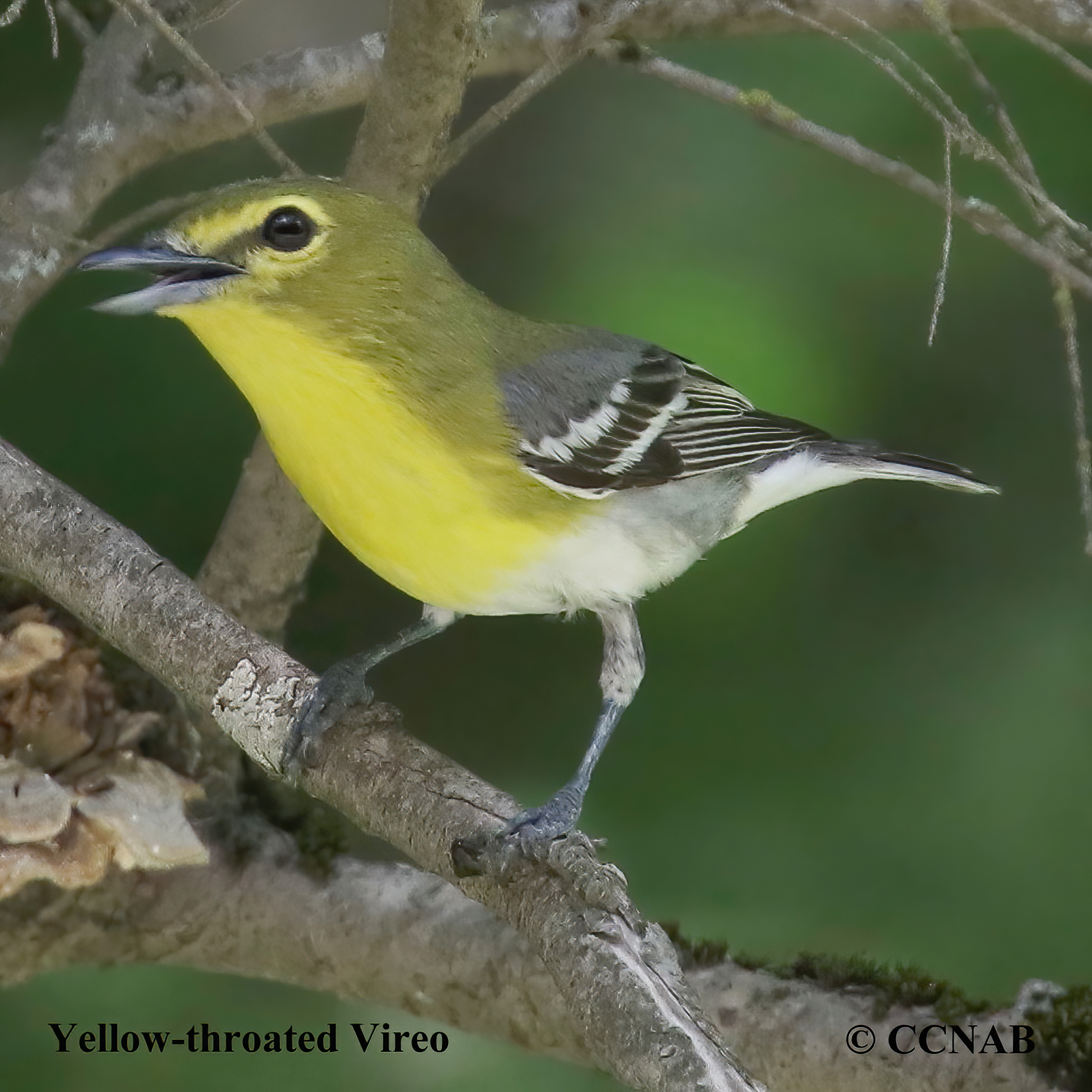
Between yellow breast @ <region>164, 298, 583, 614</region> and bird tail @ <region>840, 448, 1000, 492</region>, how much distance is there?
74 centimetres

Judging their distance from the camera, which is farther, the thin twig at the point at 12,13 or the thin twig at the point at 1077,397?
the thin twig at the point at 1077,397

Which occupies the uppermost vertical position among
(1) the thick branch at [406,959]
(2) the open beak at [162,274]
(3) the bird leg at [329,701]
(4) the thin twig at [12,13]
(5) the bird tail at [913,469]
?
(4) the thin twig at [12,13]

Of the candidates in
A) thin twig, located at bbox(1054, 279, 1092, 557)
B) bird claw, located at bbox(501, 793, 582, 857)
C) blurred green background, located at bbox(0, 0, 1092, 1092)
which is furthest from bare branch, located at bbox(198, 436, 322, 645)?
thin twig, located at bbox(1054, 279, 1092, 557)

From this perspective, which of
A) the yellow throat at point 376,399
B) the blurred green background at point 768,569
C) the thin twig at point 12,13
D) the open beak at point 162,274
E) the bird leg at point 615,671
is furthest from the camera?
the blurred green background at point 768,569

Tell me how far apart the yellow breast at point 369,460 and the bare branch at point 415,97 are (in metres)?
0.33

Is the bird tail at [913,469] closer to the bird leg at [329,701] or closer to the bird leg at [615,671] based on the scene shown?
the bird leg at [615,671]

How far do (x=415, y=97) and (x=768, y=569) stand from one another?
116 cm

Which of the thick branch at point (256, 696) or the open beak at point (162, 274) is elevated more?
the open beak at point (162, 274)

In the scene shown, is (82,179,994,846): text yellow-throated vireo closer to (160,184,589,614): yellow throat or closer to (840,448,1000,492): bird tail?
(160,184,589,614): yellow throat

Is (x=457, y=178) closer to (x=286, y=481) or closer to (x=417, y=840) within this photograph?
(x=286, y=481)

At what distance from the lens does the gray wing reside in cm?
179

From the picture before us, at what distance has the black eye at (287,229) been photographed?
1577 millimetres

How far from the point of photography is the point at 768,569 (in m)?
2.50

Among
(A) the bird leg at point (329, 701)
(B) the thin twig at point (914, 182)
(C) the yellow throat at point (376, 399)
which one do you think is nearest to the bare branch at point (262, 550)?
(A) the bird leg at point (329, 701)
